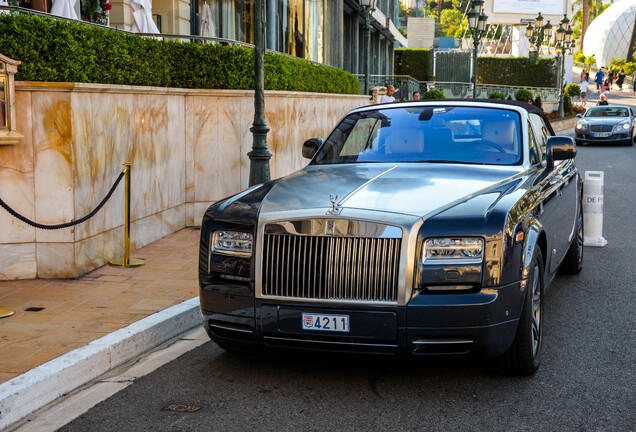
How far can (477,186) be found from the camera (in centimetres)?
507

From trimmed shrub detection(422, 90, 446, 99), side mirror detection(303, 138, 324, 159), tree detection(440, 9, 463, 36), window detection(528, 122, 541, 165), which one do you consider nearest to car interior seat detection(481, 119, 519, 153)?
window detection(528, 122, 541, 165)

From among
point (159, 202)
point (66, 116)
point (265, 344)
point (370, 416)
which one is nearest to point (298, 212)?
point (265, 344)

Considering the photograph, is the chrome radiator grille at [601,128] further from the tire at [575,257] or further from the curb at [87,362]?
the curb at [87,362]

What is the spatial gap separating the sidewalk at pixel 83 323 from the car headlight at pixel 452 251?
2197mm

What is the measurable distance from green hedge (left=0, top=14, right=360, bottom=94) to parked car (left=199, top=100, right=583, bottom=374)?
342cm

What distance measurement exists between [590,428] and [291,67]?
11626 mm

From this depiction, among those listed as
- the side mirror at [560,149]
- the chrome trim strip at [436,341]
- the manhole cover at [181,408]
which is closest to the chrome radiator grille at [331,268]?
the chrome trim strip at [436,341]

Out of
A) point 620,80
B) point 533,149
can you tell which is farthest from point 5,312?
point 620,80

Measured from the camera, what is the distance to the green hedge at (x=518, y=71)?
206ft

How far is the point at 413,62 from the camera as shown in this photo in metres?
64.1

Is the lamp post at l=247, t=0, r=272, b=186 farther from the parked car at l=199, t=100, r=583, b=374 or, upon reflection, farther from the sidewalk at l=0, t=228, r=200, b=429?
the parked car at l=199, t=100, r=583, b=374

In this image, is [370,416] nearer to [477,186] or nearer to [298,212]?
[298,212]

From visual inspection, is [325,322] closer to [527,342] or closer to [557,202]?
[527,342]

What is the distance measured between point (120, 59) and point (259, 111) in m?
A: 1.99
